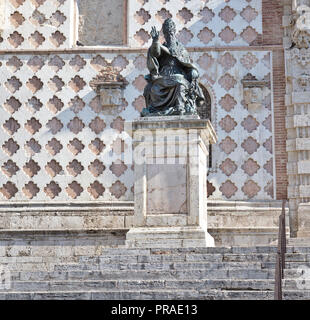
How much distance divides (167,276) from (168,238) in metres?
1.83

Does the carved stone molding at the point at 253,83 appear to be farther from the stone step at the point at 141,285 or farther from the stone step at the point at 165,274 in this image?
the stone step at the point at 141,285

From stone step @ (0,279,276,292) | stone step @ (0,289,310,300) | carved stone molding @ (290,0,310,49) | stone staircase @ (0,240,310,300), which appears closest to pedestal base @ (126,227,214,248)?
stone staircase @ (0,240,310,300)

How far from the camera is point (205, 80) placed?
15.9 m

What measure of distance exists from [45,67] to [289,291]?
28.9ft

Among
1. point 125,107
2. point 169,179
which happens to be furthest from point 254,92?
point 169,179

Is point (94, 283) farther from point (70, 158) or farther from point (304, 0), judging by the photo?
point (304, 0)

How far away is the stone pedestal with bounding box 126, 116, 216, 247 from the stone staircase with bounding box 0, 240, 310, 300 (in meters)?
0.85

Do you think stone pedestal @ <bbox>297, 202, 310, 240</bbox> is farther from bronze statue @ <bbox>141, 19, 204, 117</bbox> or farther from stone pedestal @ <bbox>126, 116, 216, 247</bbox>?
bronze statue @ <bbox>141, 19, 204, 117</bbox>

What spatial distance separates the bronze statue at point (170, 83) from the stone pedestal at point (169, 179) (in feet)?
0.83

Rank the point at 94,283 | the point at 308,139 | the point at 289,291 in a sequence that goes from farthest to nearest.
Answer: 1. the point at 308,139
2. the point at 94,283
3. the point at 289,291

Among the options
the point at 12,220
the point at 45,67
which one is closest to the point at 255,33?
the point at 45,67

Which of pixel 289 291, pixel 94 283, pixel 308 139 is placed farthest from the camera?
pixel 308 139

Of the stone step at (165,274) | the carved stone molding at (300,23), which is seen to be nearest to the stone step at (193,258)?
the stone step at (165,274)

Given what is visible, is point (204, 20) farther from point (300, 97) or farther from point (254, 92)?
point (300, 97)
